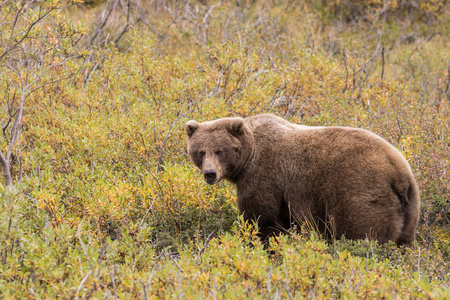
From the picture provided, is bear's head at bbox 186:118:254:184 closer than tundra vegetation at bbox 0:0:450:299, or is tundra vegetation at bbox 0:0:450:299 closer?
tundra vegetation at bbox 0:0:450:299

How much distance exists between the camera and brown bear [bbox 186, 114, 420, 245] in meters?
4.25

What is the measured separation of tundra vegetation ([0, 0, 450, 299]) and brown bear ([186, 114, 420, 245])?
0.73 feet

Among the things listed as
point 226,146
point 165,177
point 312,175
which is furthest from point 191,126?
point 312,175

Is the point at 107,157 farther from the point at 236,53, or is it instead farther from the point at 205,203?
the point at 236,53

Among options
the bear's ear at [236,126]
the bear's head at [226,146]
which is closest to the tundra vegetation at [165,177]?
the bear's head at [226,146]

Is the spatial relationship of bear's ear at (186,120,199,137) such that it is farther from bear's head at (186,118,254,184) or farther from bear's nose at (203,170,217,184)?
bear's nose at (203,170,217,184)

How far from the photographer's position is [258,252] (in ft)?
12.1

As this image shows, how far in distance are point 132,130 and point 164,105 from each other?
3.95 ft

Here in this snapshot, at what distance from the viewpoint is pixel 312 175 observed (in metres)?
4.68

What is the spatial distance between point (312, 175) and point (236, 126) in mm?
946

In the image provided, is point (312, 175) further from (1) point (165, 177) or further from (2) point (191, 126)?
(1) point (165, 177)

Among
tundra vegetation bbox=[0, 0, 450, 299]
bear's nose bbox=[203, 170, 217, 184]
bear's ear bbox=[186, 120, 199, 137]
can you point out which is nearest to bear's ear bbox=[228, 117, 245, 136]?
bear's ear bbox=[186, 120, 199, 137]

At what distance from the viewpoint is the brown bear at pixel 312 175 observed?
425cm

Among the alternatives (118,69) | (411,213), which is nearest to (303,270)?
(411,213)
